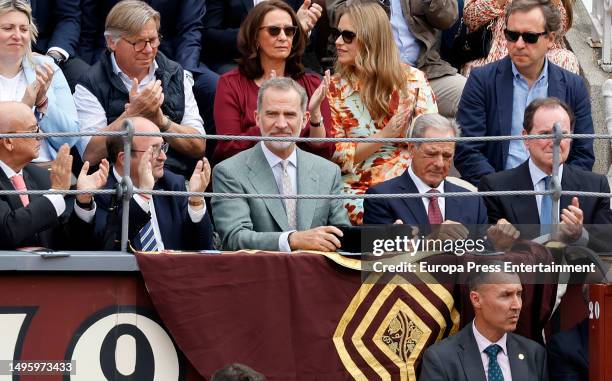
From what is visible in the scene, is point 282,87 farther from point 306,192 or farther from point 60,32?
point 60,32

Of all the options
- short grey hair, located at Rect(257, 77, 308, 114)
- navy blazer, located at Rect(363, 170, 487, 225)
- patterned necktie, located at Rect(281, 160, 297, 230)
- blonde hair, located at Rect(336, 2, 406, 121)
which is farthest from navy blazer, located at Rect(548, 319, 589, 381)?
blonde hair, located at Rect(336, 2, 406, 121)

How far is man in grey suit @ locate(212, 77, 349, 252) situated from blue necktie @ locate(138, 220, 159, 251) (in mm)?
369

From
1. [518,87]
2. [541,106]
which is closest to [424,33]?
[518,87]

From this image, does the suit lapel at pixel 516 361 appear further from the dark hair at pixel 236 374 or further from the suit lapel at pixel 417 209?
the dark hair at pixel 236 374

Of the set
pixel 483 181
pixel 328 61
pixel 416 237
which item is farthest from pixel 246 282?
pixel 328 61

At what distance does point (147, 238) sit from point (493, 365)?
6.77 ft

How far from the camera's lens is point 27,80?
10.7m

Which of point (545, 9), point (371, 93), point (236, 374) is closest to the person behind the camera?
point (236, 374)

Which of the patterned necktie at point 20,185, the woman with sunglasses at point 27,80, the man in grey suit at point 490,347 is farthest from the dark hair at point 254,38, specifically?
the man in grey suit at point 490,347

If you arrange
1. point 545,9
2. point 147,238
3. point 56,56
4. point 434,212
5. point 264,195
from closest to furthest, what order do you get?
point 264,195 < point 147,238 < point 434,212 < point 545,9 < point 56,56

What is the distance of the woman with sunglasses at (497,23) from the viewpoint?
39.9ft

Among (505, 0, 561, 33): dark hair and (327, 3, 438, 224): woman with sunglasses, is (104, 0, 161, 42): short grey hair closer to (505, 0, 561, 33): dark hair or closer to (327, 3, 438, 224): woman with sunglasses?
(327, 3, 438, 224): woman with sunglasses

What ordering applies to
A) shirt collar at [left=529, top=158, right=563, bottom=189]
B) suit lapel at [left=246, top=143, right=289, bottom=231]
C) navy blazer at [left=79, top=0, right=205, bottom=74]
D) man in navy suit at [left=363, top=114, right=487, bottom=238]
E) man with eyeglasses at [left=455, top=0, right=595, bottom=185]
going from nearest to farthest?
suit lapel at [left=246, top=143, right=289, bottom=231] < man in navy suit at [left=363, top=114, right=487, bottom=238] < shirt collar at [left=529, top=158, right=563, bottom=189] < man with eyeglasses at [left=455, top=0, right=595, bottom=185] < navy blazer at [left=79, top=0, right=205, bottom=74]

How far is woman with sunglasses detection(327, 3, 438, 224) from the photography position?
10766 millimetres
